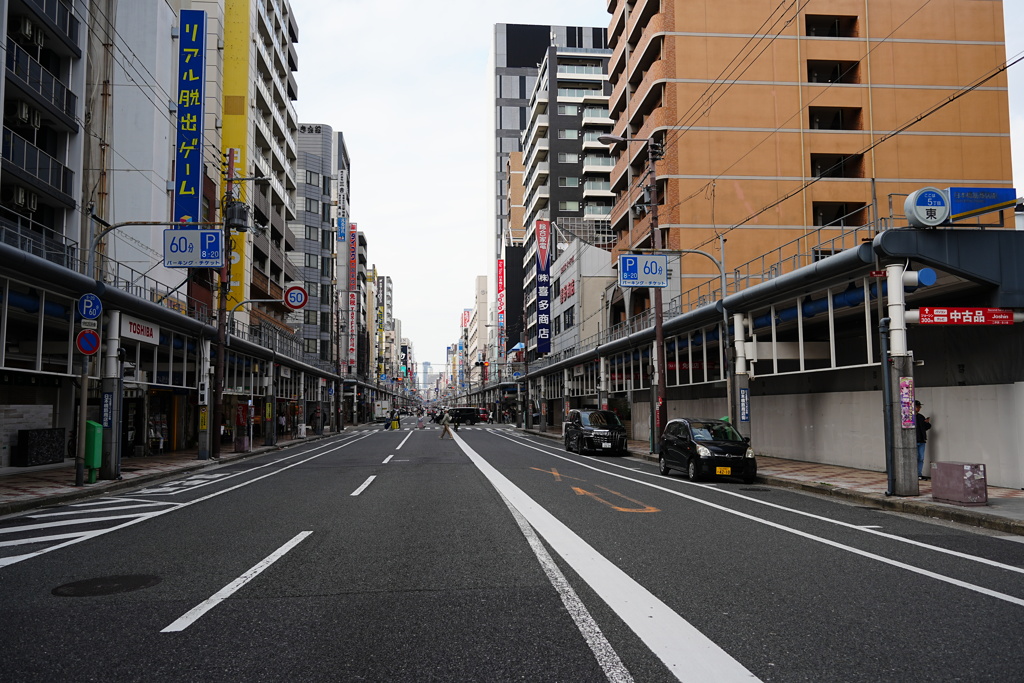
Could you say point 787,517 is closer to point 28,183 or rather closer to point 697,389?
point 697,389

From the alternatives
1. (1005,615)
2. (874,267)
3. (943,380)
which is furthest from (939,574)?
(943,380)

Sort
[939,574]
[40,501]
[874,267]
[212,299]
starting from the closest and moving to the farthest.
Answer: [939,574]
[40,501]
[874,267]
[212,299]

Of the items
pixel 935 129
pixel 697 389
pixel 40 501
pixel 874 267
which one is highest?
pixel 935 129

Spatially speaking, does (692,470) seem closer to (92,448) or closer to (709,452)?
(709,452)

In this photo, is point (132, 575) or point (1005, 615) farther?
point (132, 575)

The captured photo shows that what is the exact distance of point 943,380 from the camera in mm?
16656

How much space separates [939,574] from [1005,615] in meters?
1.57

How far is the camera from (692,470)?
1727 cm

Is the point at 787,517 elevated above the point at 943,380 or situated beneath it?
situated beneath

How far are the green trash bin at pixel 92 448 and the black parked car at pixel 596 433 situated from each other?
17540 mm

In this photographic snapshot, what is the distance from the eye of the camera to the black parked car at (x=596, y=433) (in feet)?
93.0

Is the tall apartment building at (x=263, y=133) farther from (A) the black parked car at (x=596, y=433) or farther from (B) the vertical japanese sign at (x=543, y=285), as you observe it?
(B) the vertical japanese sign at (x=543, y=285)

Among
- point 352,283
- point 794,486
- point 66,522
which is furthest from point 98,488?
point 352,283

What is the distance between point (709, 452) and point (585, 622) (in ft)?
40.6
